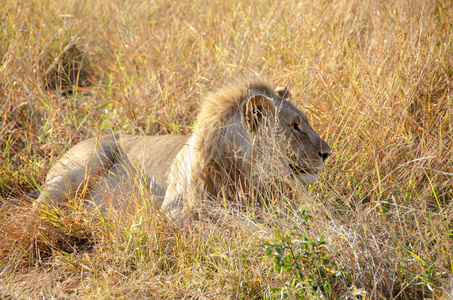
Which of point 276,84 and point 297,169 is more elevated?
point 276,84

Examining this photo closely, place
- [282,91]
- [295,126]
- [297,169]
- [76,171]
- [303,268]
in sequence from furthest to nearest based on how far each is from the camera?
[76,171]
[282,91]
[295,126]
[297,169]
[303,268]

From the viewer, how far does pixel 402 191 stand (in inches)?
139

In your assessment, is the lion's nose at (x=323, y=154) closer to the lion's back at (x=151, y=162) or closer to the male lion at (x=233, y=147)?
the male lion at (x=233, y=147)

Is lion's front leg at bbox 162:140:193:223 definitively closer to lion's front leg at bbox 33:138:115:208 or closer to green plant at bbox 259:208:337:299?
lion's front leg at bbox 33:138:115:208

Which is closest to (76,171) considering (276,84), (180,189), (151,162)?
A: (151,162)

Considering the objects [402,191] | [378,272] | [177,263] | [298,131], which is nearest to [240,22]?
[298,131]

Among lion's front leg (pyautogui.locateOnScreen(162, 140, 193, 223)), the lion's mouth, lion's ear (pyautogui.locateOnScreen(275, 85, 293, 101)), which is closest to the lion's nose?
the lion's mouth

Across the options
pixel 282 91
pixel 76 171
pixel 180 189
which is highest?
pixel 282 91

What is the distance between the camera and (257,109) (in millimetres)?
3299

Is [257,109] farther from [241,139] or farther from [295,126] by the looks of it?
[295,126]

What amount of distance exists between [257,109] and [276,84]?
1541mm

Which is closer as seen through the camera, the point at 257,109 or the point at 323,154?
the point at 257,109

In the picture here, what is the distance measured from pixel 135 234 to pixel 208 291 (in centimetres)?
68

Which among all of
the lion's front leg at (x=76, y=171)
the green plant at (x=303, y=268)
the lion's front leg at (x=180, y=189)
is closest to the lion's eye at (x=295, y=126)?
the lion's front leg at (x=180, y=189)
